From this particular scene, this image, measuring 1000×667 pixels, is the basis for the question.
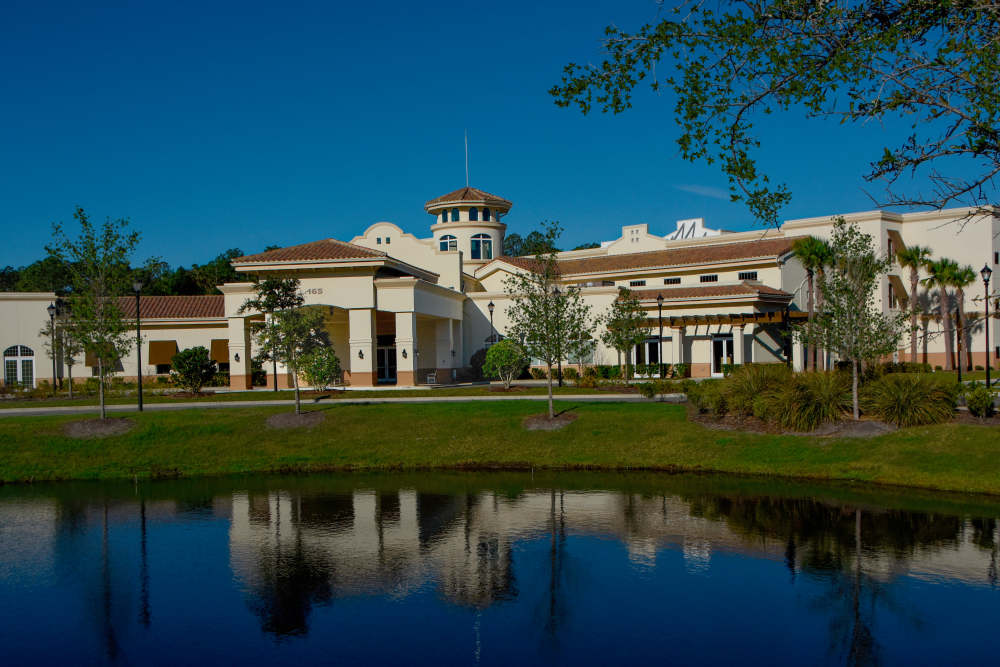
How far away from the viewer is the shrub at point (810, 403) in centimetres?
2294

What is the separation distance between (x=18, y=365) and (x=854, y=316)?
44.4 m

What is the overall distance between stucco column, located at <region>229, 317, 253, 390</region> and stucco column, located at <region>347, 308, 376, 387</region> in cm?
569

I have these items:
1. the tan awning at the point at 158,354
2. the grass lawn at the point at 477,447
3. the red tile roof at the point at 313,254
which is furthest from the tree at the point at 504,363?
the tan awning at the point at 158,354

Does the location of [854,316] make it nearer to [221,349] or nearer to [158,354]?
[221,349]

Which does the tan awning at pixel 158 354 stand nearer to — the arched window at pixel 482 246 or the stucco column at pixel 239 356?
the stucco column at pixel 239 356

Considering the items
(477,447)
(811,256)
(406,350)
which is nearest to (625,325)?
(811,256)

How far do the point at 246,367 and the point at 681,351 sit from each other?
23.3 m

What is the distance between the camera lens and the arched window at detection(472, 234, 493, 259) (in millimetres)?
60125

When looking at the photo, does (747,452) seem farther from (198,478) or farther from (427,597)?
(198,478)

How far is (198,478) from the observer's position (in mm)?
23188

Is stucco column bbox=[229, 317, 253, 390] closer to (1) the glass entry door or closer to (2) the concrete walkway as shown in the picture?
(2) the concrete walkway

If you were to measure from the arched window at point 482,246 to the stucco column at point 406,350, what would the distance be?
65.4 feet

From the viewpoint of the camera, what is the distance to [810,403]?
23172mm

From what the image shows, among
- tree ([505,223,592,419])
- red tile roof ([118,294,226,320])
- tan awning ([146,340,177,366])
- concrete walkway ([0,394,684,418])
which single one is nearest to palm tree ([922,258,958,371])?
concrete walkway ([0,394,684,418])
